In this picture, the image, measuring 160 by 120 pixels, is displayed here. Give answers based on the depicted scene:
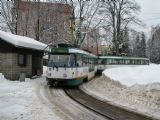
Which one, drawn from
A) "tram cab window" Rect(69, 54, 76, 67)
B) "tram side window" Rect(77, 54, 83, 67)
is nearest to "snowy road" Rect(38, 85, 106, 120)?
"tram cab window" Rect(69, 54, 76, 67)

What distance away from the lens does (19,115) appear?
49.3 feet

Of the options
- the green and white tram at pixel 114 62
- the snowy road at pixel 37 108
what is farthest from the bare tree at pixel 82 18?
the snowy road at pixel 37 108

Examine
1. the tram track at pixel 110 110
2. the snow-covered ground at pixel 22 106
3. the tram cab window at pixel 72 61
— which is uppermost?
the tram cab window at pixel 72 61

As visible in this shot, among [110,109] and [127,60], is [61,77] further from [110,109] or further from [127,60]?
[127,60]

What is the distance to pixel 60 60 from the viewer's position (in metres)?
28.3

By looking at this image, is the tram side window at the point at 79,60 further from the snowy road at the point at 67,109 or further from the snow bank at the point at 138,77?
the snowy road at the point at 67,109

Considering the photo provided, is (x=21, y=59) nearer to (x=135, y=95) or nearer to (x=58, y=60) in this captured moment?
(x=58, y=60)

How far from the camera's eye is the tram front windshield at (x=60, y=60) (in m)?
28.2

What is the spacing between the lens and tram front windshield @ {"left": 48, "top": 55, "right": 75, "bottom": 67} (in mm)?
28156

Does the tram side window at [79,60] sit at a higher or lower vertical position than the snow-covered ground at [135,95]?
higher

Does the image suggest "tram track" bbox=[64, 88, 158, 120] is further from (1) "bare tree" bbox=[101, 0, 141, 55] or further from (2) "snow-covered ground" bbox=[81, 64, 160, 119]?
(1) "bare tree" bbox=[101, 0, 141, 55]

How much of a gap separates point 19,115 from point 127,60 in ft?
168

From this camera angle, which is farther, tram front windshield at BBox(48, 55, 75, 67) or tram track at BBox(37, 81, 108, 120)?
tram front windshield at BBox(48, 55, 75, 67)

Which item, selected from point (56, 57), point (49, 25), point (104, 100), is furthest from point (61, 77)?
point (49, 25)
